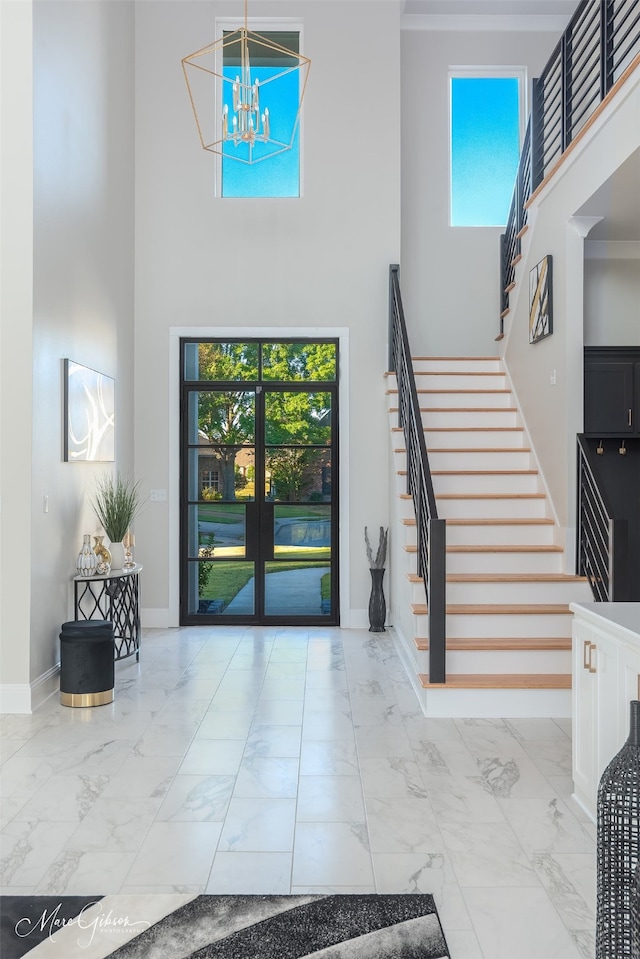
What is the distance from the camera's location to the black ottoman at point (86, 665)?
441 centimetres

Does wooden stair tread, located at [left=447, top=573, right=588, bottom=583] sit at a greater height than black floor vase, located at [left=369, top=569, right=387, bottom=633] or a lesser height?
greater

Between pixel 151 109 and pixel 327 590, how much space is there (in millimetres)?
4598

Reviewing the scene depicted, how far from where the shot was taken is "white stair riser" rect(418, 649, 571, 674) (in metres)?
4.52

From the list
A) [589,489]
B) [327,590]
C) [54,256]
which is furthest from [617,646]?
[327,590]

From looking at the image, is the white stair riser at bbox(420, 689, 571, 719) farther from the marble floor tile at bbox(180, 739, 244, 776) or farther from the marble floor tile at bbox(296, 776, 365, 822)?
the marble floor tile at bbox(180, 739, 244, 776)

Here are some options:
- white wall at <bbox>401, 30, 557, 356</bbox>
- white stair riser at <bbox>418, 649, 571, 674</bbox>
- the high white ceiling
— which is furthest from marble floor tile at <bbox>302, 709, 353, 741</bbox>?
the high white ceiling

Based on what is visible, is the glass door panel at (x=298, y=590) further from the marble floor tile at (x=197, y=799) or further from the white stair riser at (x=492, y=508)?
the marble floor tile at (x=197, y=799)

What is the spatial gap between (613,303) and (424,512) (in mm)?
2473

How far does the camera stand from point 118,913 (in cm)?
232

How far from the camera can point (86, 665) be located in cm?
441

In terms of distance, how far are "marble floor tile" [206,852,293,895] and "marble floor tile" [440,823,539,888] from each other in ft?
1.94

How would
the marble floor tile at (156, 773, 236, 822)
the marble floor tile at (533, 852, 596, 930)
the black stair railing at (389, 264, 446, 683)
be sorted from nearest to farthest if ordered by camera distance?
the marble floor tile at (533, 852, 596, 930) → the marble floor tile at (156, 773, 236, 822) → the black stair railing at (389, 264, 446, 683)

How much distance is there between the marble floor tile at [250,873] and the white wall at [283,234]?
4290 mm

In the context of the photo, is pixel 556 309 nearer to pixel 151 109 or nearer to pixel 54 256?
pixel 54 256
